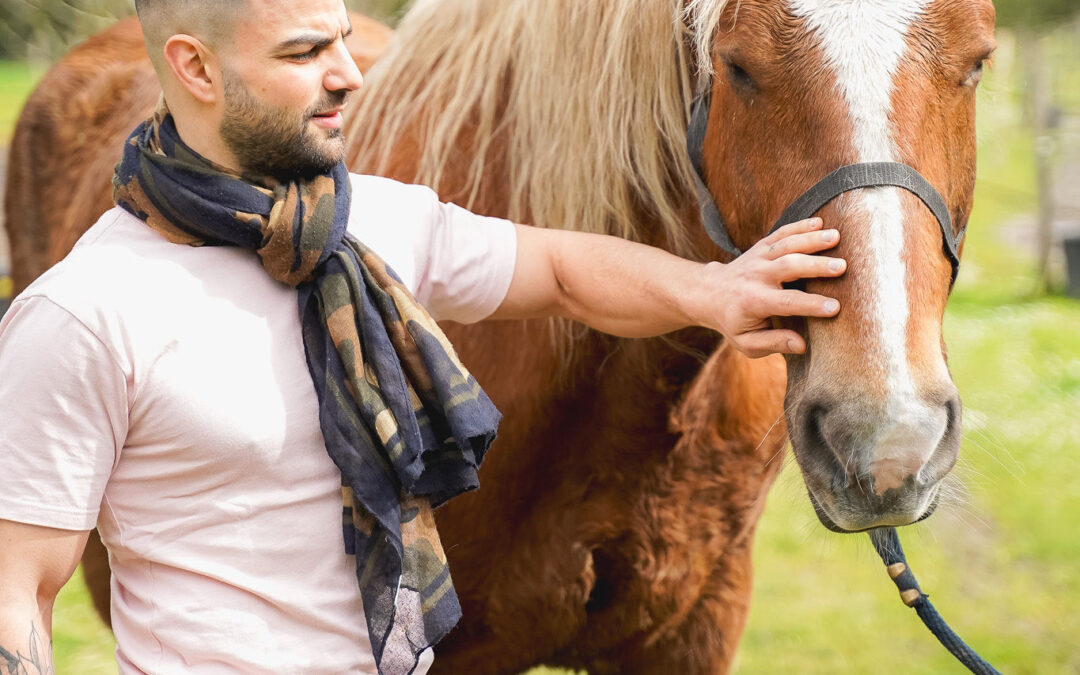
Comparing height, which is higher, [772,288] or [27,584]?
[772,288]

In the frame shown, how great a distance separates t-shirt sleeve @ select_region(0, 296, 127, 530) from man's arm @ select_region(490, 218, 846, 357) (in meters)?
0.74

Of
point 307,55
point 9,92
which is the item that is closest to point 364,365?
point 307,55

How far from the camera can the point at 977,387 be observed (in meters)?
6.14

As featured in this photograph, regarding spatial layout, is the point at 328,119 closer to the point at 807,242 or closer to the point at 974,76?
the point at 807,242

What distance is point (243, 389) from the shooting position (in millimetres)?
1425

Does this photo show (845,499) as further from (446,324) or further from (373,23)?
(373,23)

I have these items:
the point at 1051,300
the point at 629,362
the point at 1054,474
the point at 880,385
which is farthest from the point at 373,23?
the point at 1051,300

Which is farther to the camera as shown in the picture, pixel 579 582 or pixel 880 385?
pixel 579 582

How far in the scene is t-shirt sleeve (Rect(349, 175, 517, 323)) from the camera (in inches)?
67.9

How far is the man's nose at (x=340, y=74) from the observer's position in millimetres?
1525

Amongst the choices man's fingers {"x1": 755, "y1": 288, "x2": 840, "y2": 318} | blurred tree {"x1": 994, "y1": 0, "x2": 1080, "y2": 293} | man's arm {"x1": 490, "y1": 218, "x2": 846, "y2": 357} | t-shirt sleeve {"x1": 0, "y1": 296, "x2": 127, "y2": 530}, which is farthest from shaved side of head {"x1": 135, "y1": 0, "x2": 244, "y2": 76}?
blurred tree {"x1": 994, "y1": 0, "x2": 1080, "y2": 293}

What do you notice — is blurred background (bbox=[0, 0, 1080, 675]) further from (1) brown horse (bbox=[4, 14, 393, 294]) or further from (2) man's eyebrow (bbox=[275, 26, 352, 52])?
(2) man's eyebrow (bbox=[275, 26, 352, 52])

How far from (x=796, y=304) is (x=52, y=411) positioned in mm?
987

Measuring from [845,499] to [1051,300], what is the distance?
760 cm
